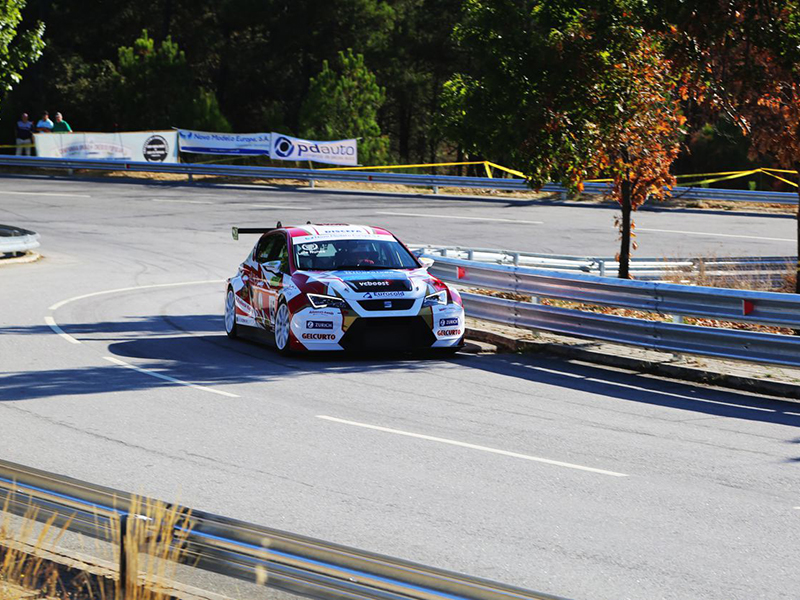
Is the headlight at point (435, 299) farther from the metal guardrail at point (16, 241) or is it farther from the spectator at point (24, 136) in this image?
the spectator at point (24, 136)

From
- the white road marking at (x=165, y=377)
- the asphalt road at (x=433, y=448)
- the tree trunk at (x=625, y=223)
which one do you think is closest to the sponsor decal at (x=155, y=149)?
the asphalt road at (x=433, y=448)

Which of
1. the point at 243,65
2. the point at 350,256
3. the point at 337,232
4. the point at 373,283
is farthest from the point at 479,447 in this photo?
the point at 243,65

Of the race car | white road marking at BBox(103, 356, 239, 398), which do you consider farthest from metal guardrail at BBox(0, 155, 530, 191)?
white road marking at BBox(103, 356, 239, 398)

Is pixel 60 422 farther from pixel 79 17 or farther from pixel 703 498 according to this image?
pixel 79 17

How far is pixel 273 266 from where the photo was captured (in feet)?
49.3

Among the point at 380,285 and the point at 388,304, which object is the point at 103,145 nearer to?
the point at 380,285

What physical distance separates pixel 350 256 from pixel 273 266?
41.0 inches

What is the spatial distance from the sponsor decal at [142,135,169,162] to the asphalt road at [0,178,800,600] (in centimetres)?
2271

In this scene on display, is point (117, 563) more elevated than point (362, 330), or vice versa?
point (117, 563)

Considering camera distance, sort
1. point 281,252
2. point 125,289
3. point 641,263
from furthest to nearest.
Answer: point 641,263 < point 125,289 < point 281,252

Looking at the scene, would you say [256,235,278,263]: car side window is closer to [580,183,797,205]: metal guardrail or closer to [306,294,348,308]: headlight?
[306,294,348,308]: headlight

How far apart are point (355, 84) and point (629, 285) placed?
3139 centimetres

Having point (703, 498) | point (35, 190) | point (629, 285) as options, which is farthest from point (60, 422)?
point (35, 190)

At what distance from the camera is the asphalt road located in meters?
6.63
